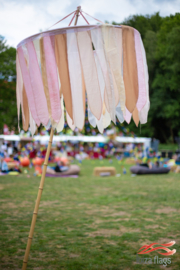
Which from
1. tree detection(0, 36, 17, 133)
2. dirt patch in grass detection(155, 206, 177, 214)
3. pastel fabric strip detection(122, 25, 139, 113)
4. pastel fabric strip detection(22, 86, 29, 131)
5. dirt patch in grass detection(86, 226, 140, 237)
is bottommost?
dirt patch in grass detection(155, 206, 177, 214)

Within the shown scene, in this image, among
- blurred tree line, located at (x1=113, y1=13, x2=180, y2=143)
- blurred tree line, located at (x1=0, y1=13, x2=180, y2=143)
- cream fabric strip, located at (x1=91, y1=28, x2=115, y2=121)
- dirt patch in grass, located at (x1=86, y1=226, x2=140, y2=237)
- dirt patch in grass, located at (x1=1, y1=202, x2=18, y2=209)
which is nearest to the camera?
cream fabric strip, located at (x1=91, y1=28, x2=115, y2=121)

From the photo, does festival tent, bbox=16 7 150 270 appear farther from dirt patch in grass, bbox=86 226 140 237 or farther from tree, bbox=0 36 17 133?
tree, bbox=0 36 17 133

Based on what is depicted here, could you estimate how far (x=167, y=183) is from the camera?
1062 cm

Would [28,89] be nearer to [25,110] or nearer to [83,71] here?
[25,110]

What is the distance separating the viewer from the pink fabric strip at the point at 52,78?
9.09 ft

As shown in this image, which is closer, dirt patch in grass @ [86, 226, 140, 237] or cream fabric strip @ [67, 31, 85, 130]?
cream fabric strip @ [67, 31, 85, 130]

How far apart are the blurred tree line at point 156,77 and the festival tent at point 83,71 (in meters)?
18.5

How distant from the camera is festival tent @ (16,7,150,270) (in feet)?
8.97

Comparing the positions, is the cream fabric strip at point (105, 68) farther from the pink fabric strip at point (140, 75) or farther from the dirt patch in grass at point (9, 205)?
the dirt patch in grass at point (9, 205)

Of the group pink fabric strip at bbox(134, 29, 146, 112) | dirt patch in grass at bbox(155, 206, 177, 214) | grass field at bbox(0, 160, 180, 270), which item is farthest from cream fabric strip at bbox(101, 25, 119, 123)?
dirt patch in grass at bbox(155, 206, 177, 214)

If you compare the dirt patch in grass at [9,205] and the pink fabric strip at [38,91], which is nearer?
the pink fabric strip at [38,91]

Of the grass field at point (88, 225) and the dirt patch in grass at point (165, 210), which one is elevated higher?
the grass field at point (88, 225)

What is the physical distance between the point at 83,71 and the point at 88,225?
3.70 meters

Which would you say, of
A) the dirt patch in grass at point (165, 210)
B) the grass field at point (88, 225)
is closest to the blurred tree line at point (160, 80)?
the grass field at point (88, 225)
